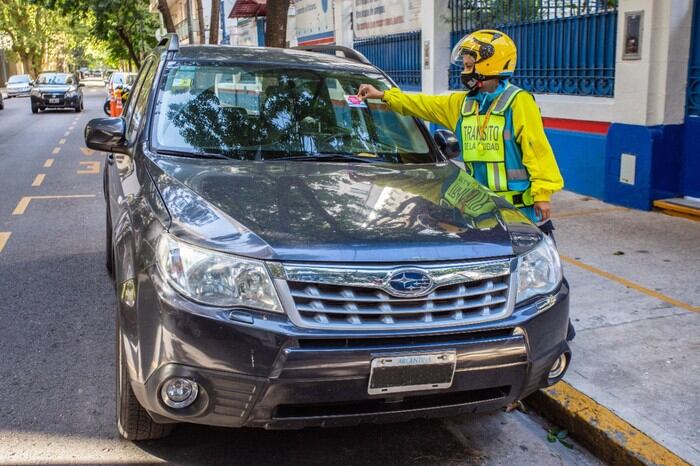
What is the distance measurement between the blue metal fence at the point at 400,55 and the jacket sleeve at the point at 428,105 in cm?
927

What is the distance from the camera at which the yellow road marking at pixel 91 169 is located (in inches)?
512

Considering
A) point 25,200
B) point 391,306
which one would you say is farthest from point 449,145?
point 25,200

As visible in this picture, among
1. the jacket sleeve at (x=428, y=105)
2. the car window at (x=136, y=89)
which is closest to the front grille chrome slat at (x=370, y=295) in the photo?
the jacket sleeve at (x=428, y=105)

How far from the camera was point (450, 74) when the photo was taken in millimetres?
12711

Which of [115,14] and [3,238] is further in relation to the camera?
[115,14]

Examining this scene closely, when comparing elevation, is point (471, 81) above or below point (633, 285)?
above

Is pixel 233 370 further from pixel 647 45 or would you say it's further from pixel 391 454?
pixel 647 45

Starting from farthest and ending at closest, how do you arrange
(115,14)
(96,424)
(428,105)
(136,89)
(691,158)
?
(115,14) → (691,158) → (136,89) → (428,105) → (96,424)

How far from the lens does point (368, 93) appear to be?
459cm

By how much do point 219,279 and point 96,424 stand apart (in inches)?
53.8

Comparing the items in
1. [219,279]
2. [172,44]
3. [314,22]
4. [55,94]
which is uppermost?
[314,22]

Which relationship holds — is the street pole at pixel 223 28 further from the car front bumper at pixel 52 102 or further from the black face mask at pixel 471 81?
the black face mask at pixel 471 81

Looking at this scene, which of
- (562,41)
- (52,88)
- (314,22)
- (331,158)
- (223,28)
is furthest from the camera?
(223,28)

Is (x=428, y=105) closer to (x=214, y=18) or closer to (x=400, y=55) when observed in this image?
(x=400, y=55)
